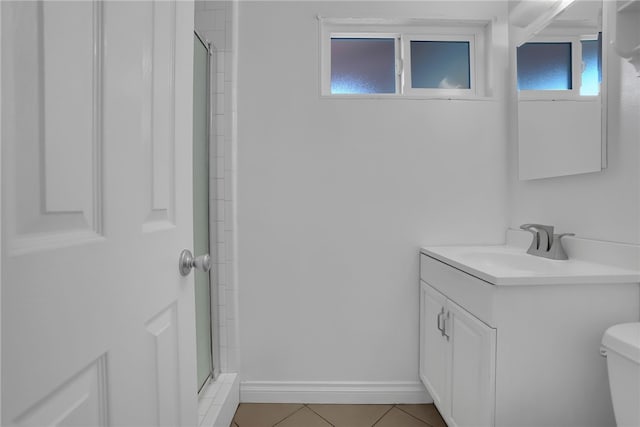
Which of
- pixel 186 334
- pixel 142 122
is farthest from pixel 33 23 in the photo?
pixel 186 334

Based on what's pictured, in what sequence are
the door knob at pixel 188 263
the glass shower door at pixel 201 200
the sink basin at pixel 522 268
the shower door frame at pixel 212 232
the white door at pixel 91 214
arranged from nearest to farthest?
the white door at pixel 91 214 → the door knob at pixel 188 263 → the sink basin at pixel 522 268 → the glass shower door at pixel 201 200 → the shower door frame at pixel 212 232

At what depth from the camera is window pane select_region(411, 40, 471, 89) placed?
2.03 meters

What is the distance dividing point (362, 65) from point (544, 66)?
3.01 feet

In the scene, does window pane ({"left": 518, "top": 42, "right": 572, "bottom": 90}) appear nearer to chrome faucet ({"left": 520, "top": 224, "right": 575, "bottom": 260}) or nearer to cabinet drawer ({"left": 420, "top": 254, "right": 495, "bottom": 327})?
chrome faucet ({"left": 520, "top": 224, "right": 575, "bottom": 260})

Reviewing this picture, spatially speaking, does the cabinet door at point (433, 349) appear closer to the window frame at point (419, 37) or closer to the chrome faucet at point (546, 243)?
the chrome faucet at point (546, 243)

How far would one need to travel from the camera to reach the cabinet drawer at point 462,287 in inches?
47.4

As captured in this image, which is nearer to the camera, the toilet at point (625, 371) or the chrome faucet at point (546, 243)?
the toilet at point (625, 371)

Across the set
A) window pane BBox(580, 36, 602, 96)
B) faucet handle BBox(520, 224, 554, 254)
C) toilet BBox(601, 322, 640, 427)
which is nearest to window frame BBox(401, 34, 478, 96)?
window pane BBox(580, 36, 602, 96)

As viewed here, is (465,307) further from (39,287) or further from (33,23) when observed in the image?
(33,23)

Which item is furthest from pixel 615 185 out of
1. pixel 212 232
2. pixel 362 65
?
pixel 212 232

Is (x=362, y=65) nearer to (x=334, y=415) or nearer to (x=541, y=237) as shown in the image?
(x=541, y=237)

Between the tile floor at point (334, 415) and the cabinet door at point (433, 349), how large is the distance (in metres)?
0.17

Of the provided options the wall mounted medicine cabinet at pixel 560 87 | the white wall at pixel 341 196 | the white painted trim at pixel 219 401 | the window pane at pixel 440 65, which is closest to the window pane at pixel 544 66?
the wall mounted medicine cabinet at pixel 560 87

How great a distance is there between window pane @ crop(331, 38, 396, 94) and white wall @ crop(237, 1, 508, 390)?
0.16 m
